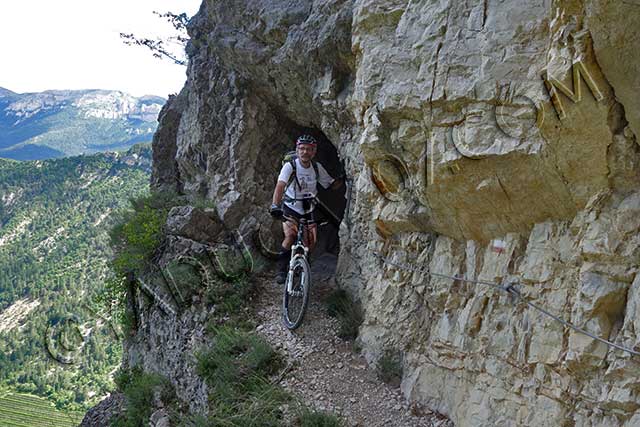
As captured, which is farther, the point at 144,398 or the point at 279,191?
the point at 144,398

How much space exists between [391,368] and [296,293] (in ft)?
6.34

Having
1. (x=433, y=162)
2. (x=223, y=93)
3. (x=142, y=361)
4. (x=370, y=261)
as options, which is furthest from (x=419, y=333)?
(x=223, y=93)

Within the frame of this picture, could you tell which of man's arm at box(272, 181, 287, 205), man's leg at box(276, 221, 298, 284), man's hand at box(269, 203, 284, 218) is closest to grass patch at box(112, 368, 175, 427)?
man's leg at box(276, 221, 298, 284)

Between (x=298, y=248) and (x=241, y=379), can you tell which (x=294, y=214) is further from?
(x=241, y=379)

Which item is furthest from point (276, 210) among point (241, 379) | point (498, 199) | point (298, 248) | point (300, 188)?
point (498, 199)

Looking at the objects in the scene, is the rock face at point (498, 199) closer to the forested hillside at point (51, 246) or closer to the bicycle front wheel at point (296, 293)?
the bicycle front wheel at point (296, 293)

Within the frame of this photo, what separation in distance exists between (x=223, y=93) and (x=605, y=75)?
904 centimetres

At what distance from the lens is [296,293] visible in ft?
24.6

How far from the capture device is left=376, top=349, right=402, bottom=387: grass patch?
6137 millimetres

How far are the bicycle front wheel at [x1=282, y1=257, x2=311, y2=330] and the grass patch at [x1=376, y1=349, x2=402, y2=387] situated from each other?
1400 millimetres

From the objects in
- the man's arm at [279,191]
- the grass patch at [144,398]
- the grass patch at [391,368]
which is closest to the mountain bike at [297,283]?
the man's arm at [279,191]

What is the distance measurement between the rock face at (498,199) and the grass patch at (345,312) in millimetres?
224

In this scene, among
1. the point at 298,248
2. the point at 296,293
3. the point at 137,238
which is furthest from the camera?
the point at 137,238

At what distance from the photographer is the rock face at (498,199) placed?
12.0 ft
